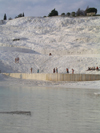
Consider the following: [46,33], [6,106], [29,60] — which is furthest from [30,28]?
[6,106]

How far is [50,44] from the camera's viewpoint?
34.8 metres

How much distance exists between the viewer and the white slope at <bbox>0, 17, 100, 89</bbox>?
922 inches

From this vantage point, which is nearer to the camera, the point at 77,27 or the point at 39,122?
the point at 39,122

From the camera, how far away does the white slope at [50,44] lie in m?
23.4

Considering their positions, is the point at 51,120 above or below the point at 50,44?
below

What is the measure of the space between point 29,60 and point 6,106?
63.8 ft

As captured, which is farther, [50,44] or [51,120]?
[50,44]

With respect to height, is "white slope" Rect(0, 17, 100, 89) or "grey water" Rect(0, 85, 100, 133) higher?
"white slope" Rect(0, 17, 100, 89)

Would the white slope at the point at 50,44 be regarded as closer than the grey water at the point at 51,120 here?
No

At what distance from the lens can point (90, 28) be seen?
42.5 metres

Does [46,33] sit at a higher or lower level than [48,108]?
higher

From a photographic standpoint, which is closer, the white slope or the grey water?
the grey water

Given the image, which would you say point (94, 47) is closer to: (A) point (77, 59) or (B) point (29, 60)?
(A) point (77, 59)

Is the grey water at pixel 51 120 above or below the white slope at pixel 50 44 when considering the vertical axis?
below
